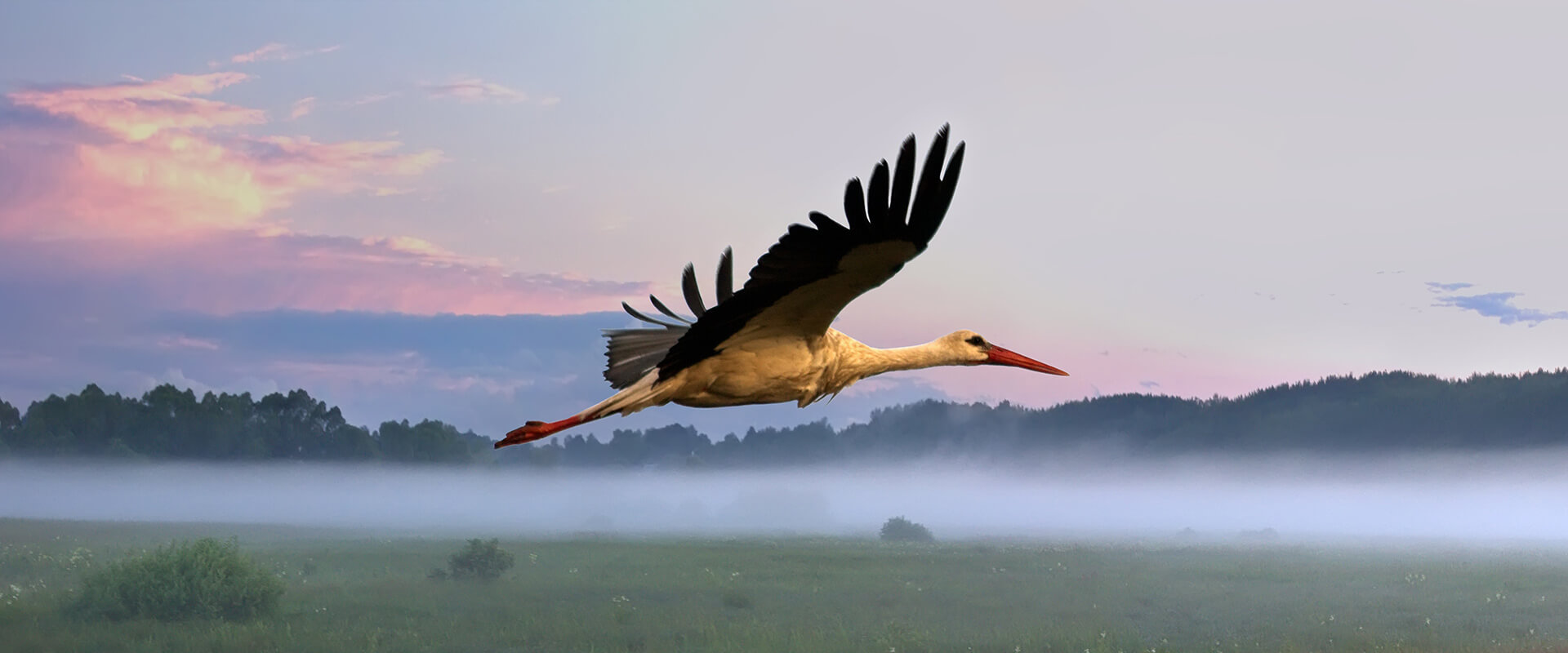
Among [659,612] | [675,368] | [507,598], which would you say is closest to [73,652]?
[507,598]

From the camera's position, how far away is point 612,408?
8.07 meters

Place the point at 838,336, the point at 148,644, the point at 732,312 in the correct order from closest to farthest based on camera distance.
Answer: the point at 732,312, the point at 838,336, the point at 148,644

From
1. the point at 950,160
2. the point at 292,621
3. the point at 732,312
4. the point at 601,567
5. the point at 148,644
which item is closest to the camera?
the point at 950,160

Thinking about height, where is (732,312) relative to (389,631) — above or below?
above

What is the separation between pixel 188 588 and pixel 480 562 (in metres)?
17.0

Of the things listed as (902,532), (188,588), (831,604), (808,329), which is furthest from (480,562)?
(808,329)

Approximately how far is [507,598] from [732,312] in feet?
164

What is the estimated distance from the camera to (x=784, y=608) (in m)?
Answer: 55.9

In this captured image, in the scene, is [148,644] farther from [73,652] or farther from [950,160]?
[950,160]

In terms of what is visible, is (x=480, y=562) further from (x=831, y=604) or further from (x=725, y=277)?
(x=725, y=277)

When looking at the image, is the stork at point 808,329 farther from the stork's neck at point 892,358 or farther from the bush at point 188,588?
the bush at point 188,588

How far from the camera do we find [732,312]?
759 cm

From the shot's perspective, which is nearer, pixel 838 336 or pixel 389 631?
pixel 838 336

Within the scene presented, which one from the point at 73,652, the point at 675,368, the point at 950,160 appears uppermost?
the point at 950,160
